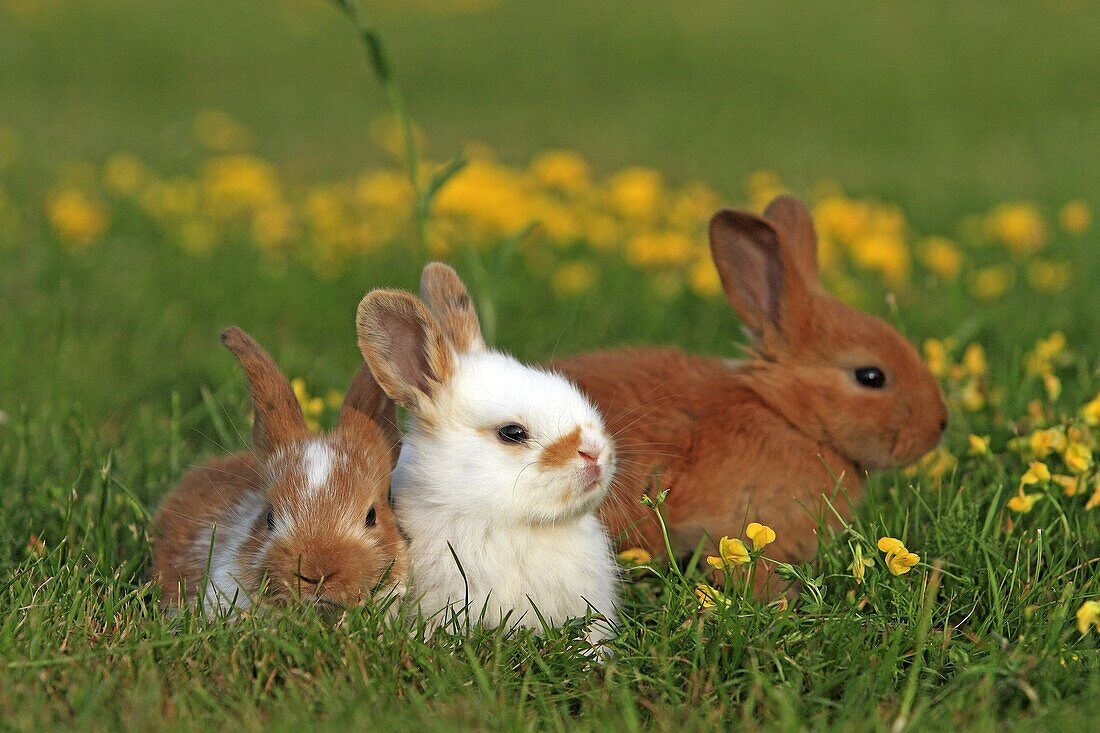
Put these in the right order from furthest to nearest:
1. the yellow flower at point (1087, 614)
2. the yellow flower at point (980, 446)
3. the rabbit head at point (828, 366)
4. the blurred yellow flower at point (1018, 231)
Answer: the blurred yellow flower at point (1018, 231)
the rabbit head at point (828, 366)
the yellow flower at point (980, 446)
the yellow flower at point (1087, 614)

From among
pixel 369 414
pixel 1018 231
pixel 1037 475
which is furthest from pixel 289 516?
pixel 1018 231

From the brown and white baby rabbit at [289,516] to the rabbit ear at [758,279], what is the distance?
127cm

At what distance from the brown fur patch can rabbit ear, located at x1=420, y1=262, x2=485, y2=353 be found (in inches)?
19.2

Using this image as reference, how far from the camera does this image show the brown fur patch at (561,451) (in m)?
3.26

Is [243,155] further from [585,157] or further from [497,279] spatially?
[497,279]

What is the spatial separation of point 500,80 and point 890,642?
1249 cm

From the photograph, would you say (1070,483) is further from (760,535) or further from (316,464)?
(316,464)

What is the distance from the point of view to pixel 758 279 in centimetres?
417

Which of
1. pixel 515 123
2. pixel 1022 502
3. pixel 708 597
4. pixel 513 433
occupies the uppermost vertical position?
pixel 513 433

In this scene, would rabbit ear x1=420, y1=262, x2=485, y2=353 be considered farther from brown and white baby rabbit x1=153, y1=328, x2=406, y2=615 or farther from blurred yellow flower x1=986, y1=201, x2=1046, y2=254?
blurred yellow flower x1=986, y1=201, x2=1046, y2=254

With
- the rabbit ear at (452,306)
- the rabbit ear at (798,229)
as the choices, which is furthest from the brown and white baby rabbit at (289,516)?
the rabbit ear at (798,229)

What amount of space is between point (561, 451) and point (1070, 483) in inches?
60.8

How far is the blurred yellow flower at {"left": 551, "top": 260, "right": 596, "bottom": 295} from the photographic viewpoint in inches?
235

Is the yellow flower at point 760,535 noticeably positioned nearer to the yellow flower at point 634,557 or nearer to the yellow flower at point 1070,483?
the yellow flower at point 634,557
